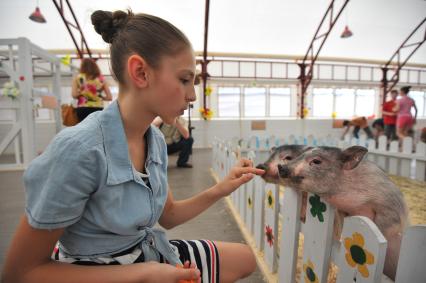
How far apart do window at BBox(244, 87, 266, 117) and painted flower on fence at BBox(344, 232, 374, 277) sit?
8177mm

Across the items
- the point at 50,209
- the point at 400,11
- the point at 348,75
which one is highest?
the point at 400,11

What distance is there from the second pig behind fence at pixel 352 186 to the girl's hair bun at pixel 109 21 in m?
0.75

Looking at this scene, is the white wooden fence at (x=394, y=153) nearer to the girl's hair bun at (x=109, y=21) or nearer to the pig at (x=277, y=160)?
the pig at (x=277, y=160)

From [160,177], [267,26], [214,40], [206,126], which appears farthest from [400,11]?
[160,177]

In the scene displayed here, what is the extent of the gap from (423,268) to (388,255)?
1.37 ft

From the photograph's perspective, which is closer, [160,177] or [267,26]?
[160,177]

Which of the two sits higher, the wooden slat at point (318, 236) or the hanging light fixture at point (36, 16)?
the hanging light fixture at point (36, 16)

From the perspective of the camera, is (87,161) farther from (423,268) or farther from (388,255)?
(388,255)

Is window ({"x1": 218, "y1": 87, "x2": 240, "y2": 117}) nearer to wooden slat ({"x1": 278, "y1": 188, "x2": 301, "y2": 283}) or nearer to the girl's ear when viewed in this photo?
wooden slat ({"x1": 278, "y1": 188, "x2": 301, "y2": 283})

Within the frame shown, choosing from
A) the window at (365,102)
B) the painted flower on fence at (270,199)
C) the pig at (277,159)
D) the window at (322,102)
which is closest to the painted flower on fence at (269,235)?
the painted flower on fence at (270,199)

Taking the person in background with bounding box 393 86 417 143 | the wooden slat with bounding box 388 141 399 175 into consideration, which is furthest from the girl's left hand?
the person in background with bounding box 393 86 417 143

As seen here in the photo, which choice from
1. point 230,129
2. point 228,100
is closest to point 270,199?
point 230,129

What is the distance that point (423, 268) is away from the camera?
1.87ft

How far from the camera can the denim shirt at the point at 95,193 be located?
54 centimetres
